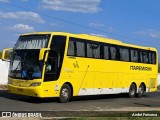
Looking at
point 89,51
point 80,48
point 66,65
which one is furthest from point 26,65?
point 89,51

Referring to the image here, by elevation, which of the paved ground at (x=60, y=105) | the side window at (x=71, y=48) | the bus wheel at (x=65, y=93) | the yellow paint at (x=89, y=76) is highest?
the side window at (x=71, y=48)

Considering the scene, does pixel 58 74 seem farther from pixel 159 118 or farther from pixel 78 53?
pixel 159 118

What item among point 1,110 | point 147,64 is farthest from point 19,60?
point 147,64

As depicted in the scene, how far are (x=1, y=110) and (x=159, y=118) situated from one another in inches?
233

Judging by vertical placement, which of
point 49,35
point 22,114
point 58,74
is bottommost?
point 22,114

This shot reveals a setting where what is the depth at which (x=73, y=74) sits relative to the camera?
69.8 feet

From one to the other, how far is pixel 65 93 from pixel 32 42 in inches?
120

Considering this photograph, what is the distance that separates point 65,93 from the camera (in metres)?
20.7

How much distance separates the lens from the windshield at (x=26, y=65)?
19250 mm

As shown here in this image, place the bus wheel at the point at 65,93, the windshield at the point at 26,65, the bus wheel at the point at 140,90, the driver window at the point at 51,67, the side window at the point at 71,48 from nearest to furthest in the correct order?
the windshield at the point at 26,65 → the driver window at the point at 51,67 → the bus wheel at the point at 65,93 → the side window at the point at 71,48 → the bus wheel at the point at 140,90

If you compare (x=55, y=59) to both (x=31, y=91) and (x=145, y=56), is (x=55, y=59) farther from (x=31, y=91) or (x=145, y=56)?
(x=145, y=56)

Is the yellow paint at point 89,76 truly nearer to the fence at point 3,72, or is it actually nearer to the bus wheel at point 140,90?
the bus wheel at point 140,90

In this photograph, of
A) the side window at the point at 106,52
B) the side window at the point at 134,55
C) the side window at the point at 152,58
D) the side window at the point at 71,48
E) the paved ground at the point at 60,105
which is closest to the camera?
the paved ground at the point at 60,105

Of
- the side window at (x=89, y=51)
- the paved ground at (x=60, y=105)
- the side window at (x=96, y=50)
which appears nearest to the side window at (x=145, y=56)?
the side window at (x=96, y=50)
